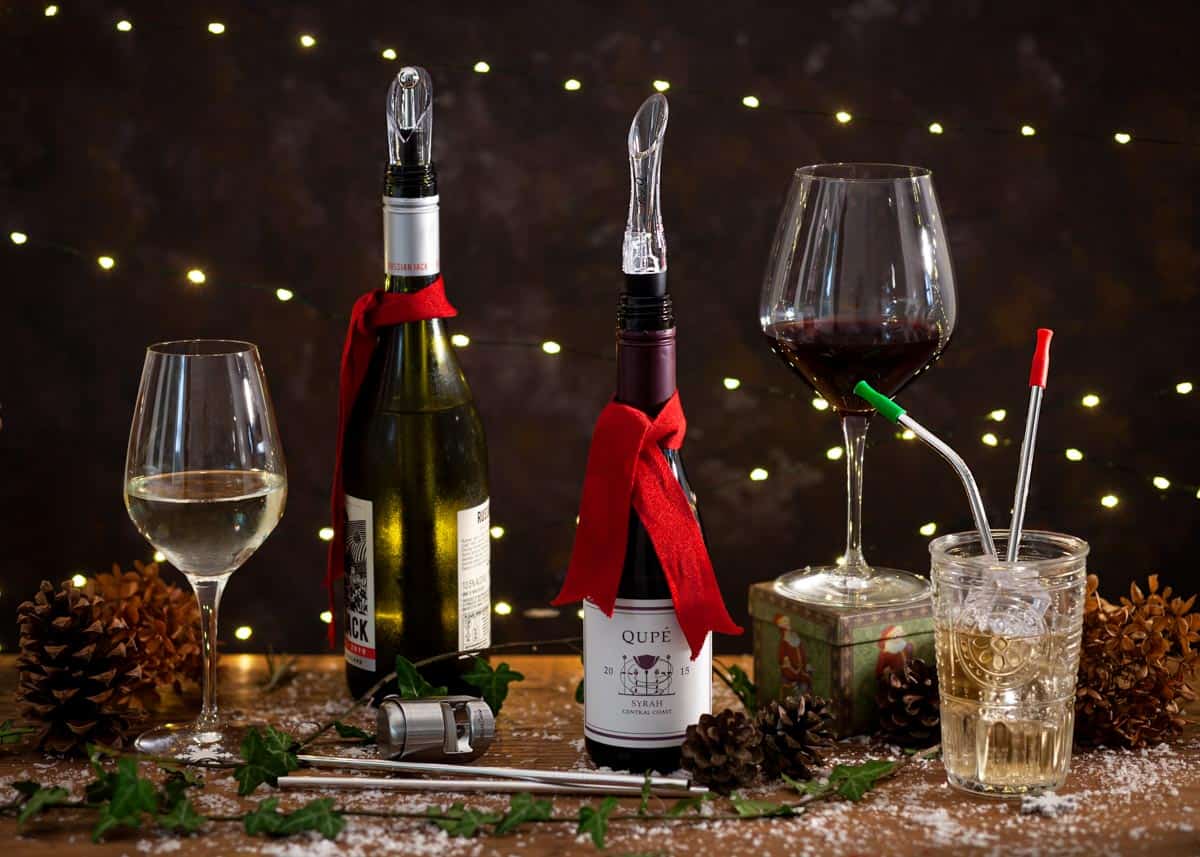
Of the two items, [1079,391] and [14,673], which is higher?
[1079,391]

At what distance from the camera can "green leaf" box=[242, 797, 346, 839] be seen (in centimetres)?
89

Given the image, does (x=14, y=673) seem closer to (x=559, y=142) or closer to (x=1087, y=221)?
(x=559, y=142)

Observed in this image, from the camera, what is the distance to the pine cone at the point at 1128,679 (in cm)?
103

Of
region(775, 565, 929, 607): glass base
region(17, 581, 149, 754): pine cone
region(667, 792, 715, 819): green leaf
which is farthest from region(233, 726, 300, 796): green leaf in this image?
region(775, 565, 929, 607): glass base

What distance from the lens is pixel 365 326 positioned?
1.13m

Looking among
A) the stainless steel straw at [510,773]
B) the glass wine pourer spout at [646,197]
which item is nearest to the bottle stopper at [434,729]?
the stainless steel straw at [510,773]

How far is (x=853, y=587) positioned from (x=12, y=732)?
596 millimetres

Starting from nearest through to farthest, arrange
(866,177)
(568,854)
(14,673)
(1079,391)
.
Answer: (568,854) < (866,177) < (14,673) < (1079,391)

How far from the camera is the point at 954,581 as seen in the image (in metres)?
0.93

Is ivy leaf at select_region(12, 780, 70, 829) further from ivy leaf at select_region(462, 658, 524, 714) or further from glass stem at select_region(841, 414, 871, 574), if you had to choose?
glass stem at select_region(841, 414, 871, 574)

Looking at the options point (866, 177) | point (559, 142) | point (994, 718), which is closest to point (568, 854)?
point (994, 718)

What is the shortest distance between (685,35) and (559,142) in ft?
0.46

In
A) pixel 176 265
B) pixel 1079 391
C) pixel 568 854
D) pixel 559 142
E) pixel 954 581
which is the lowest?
pixel 568 854

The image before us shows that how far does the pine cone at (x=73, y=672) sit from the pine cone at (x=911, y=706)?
529mm
